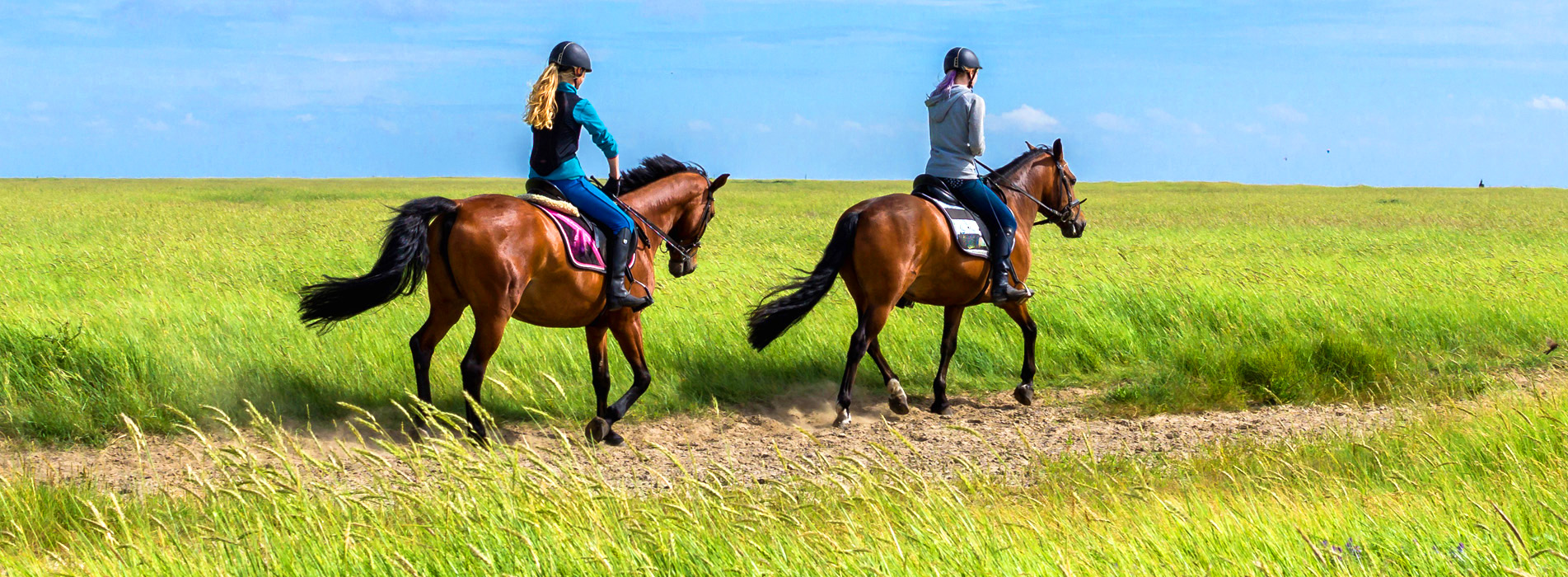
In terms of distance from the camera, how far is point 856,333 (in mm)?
8070

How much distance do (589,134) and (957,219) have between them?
2.84 meters

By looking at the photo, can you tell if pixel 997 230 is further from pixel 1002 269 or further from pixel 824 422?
pixel 824 422

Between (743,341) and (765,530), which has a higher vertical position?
(765,530)

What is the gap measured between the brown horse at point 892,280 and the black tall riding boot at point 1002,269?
0.27 feet

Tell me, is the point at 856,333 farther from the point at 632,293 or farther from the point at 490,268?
the point at 490,268

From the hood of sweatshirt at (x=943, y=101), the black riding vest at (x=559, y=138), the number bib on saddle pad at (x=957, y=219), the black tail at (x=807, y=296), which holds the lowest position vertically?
the black tail at (x=807, y=296)

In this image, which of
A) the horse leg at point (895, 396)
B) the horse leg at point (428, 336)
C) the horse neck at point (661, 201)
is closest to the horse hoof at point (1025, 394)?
the horse leg at point (895, 396)

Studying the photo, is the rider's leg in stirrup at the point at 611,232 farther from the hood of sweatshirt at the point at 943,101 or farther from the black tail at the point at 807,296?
the hood of sweatshirt at the point at 943,101

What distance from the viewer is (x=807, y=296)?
812cm

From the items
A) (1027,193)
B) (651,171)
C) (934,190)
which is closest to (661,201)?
(651,171)

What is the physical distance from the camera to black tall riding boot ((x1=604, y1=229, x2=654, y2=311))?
721 cm

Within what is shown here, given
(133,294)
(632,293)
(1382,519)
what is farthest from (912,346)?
(133,294)

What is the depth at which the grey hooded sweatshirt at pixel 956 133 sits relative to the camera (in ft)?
27.4

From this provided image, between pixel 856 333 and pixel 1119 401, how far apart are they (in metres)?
2.02
